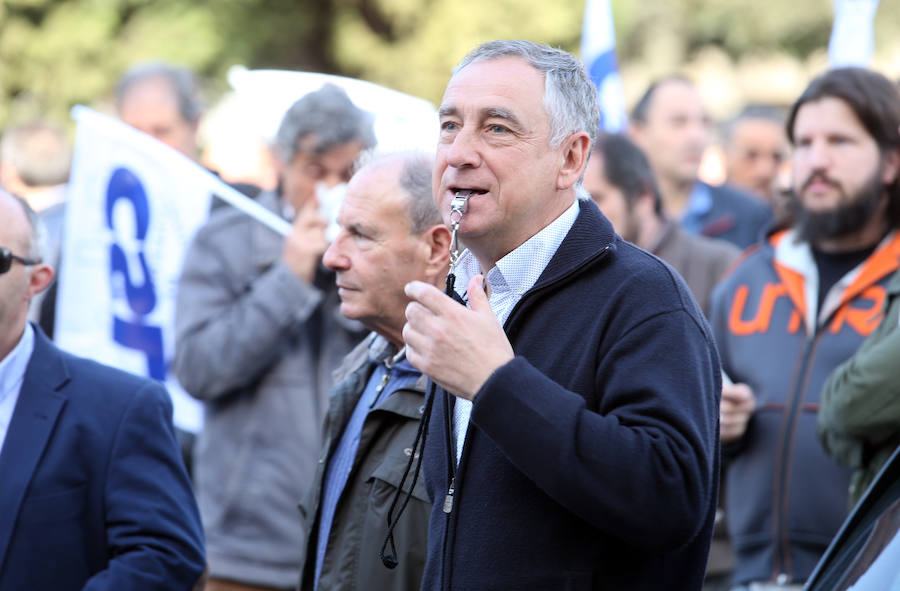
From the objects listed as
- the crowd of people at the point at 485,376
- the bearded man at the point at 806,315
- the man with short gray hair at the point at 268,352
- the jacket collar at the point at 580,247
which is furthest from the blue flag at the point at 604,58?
the jacket collar at the point at 580,247

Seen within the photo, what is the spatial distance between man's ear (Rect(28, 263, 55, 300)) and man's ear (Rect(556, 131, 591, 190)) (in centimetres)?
163

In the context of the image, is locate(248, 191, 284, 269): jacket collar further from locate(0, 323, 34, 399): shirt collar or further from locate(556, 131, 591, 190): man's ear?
locate(556, 131, 591, 190): man's ear

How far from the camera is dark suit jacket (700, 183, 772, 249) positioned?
304 inches

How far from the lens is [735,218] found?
25.7ft

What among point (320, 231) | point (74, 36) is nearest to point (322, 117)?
point (320, 231)

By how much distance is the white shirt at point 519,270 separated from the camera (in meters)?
2.75

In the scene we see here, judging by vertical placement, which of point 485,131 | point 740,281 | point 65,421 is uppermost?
point 485,131

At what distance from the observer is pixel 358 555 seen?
11.2 ft

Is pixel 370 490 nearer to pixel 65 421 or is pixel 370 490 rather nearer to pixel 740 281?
pixel 65 421

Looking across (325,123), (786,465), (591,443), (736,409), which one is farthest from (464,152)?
(325,123)

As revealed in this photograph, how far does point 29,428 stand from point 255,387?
1.74 meters

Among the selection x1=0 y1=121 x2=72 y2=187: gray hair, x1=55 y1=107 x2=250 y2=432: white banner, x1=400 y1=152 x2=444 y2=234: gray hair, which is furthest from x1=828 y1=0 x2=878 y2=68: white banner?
x1=0 y1=121 x2=72 y2=187: gray hair

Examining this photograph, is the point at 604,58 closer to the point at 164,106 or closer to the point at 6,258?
the point at 164,106

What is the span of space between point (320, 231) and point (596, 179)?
126 cm
